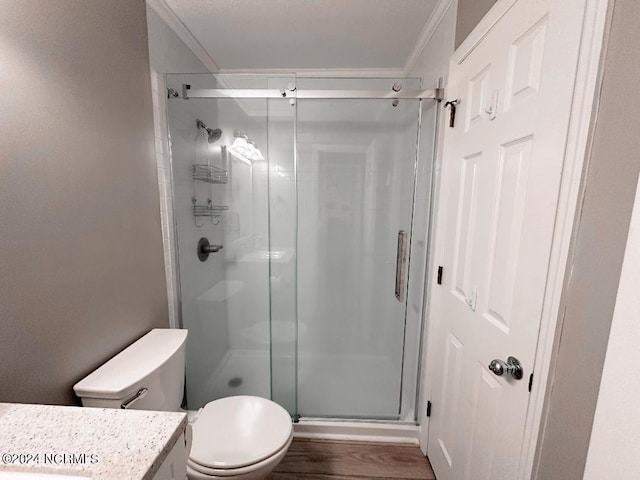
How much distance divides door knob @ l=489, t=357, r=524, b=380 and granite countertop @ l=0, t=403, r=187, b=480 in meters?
0.93

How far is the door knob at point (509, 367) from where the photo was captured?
32.0 inches

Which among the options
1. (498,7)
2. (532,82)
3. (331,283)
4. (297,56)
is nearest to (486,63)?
(498,7)

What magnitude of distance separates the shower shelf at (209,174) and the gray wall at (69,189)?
0.48 m

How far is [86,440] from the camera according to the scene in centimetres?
57

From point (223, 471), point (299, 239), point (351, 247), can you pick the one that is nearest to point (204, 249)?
point (299, 239)

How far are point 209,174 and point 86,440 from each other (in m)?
1.66

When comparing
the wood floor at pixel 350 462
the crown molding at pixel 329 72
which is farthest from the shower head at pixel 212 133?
the wood floor at pixel 350 462

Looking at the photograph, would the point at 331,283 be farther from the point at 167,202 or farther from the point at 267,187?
the point at 167,202

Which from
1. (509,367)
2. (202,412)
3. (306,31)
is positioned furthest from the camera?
(306,31)

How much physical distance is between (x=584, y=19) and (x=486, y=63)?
16.9 inches

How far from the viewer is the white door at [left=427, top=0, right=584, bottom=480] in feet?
2.35

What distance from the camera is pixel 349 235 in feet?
7.59

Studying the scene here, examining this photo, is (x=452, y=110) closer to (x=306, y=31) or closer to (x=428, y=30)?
(x=428, y=30)

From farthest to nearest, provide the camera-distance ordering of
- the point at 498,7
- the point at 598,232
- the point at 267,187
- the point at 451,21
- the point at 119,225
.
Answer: the point at 267,187 → the point at 451,21 → the point at 119,225 → the point at 498,7 → the point at 598,232
